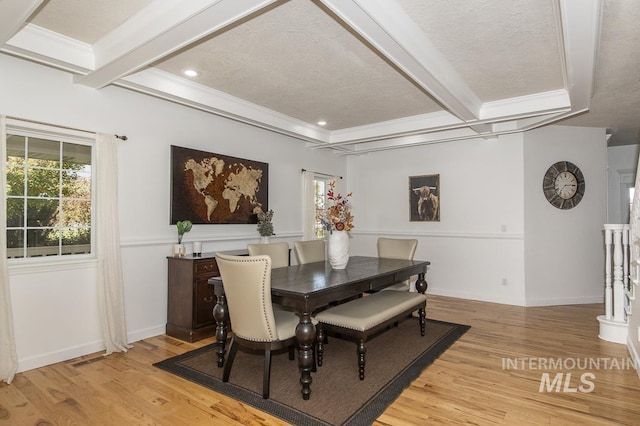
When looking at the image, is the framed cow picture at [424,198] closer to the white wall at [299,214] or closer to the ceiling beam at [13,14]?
the white wall at [299,214]

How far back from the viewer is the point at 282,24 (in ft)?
8.86

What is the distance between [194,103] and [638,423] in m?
4.42

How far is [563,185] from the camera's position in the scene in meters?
5.42

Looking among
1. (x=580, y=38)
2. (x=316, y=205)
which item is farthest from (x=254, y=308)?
(x=316, y=205)

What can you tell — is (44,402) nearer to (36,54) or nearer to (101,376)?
(101,376)

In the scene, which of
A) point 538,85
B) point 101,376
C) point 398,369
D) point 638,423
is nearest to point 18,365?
point 101,376

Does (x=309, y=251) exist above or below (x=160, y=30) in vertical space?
below

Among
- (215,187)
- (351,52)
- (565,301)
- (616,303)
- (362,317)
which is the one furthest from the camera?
(565,301)

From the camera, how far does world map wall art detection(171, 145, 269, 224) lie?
4102mm

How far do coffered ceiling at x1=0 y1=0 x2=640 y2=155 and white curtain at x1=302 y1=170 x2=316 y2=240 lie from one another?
Answer: 56.7 inches

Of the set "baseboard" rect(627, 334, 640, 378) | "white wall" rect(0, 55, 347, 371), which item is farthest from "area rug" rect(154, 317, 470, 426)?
"baseboard" rect(627, 334, 640, 378)

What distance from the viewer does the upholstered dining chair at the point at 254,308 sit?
98.6 inches

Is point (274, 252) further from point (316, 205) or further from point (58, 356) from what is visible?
point (316, 205)

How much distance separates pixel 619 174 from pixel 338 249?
6.10 m
